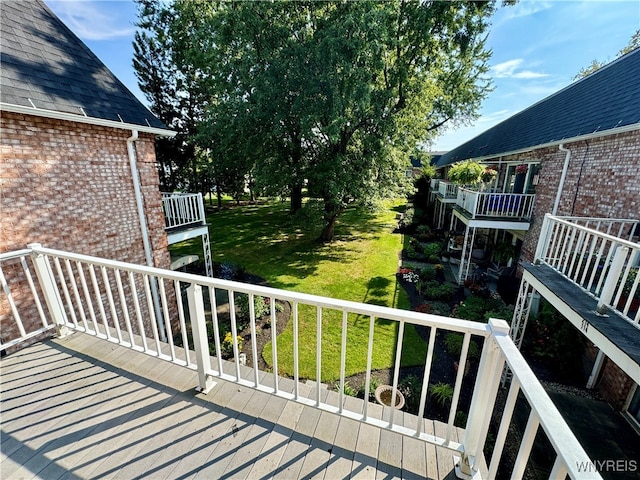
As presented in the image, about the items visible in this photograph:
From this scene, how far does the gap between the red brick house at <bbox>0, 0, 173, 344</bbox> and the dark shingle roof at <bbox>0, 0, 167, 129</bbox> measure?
2 centimetres

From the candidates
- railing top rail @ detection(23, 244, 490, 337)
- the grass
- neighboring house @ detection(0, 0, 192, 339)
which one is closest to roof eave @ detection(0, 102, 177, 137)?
neighboring house @ detection(0, 0, 192, 339)

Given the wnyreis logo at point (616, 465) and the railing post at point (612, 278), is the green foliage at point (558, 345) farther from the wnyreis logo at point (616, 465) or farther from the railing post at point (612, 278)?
the railing post at point (612, 278)

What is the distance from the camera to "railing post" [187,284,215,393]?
7.97ft

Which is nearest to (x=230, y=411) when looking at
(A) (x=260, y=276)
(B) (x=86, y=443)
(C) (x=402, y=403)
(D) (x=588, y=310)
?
(B) (x=86, y=443)

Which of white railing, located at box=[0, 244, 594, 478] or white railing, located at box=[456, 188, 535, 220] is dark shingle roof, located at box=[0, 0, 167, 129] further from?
white railing, located at box=[456, 188, 535, 220]

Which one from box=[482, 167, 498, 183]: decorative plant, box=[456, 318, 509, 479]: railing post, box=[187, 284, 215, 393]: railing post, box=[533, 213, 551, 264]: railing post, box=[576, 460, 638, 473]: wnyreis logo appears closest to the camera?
box=[456, 318, 509, 479]: railing post

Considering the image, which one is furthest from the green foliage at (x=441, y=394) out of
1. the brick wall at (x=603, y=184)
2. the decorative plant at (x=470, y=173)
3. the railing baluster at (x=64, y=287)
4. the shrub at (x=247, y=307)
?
the decorative plant at (x=470, y=173)

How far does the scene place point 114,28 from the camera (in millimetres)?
6625

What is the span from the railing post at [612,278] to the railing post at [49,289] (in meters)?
7.02

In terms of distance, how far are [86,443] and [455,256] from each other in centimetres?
1303

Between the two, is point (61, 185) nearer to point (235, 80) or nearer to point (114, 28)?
point (114, 28)

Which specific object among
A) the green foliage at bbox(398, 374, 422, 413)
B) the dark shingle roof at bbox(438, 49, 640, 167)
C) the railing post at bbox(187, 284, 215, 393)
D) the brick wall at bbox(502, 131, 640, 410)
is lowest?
the green foliage at bbox(398, 374, 422, 413)

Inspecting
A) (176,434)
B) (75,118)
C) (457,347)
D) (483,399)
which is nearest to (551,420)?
(483,399)

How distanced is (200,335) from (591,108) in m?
11.1
